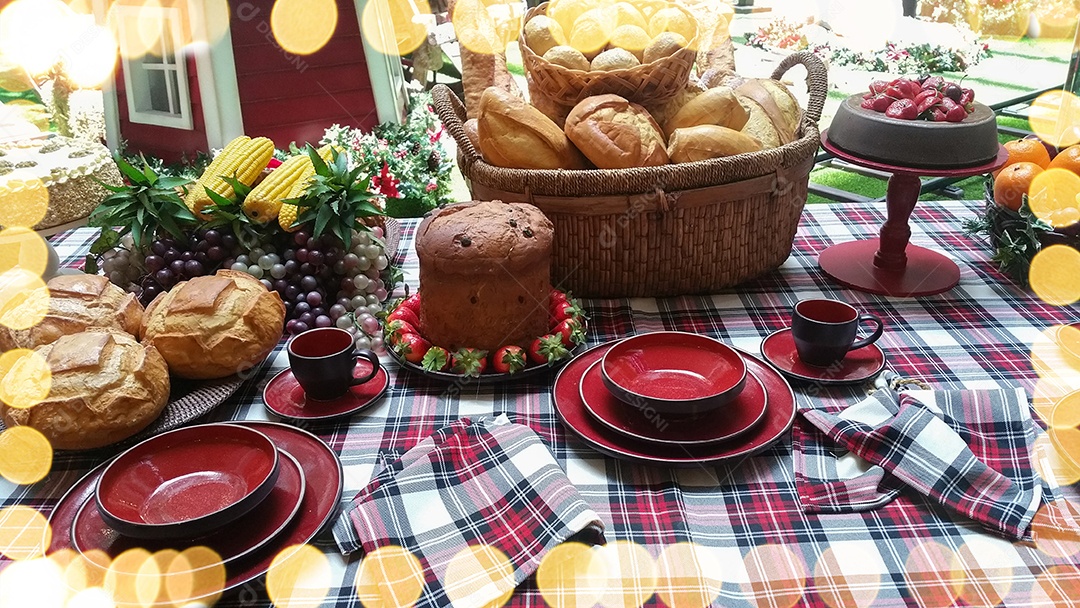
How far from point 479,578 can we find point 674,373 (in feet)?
1.36

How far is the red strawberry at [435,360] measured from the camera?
45.1 inches

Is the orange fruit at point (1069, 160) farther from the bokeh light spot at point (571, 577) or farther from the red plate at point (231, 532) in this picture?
the red plate at point (231, 532)

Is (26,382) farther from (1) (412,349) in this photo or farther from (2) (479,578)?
(2) (479,578)

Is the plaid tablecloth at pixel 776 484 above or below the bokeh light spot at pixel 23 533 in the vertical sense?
below

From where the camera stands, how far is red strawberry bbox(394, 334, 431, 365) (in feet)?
3.85

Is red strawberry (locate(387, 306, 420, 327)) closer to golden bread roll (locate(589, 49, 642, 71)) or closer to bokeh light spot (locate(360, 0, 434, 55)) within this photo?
golden bread roll (locate(589, 49, 642, 71))

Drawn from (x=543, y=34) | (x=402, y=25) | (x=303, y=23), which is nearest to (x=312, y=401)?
(x=543, y=34)

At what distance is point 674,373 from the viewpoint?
102cm

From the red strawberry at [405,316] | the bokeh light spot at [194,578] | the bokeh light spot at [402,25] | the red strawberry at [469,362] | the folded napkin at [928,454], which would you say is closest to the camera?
the bokeh light spot at [194,578]

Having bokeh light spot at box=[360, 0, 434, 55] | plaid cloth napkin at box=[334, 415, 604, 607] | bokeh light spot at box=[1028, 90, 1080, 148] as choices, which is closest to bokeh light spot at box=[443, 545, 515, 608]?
plaid cloth napkin at box=[334, 415, 604, 607]

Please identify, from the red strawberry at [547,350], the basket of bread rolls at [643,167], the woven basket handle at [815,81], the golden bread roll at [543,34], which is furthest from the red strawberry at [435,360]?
the woven basket handle at [815,81]

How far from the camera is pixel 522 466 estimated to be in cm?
89

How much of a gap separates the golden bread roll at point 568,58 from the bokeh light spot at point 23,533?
1.11 meters

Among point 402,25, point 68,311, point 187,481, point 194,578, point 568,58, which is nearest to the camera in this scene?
point 194,578
